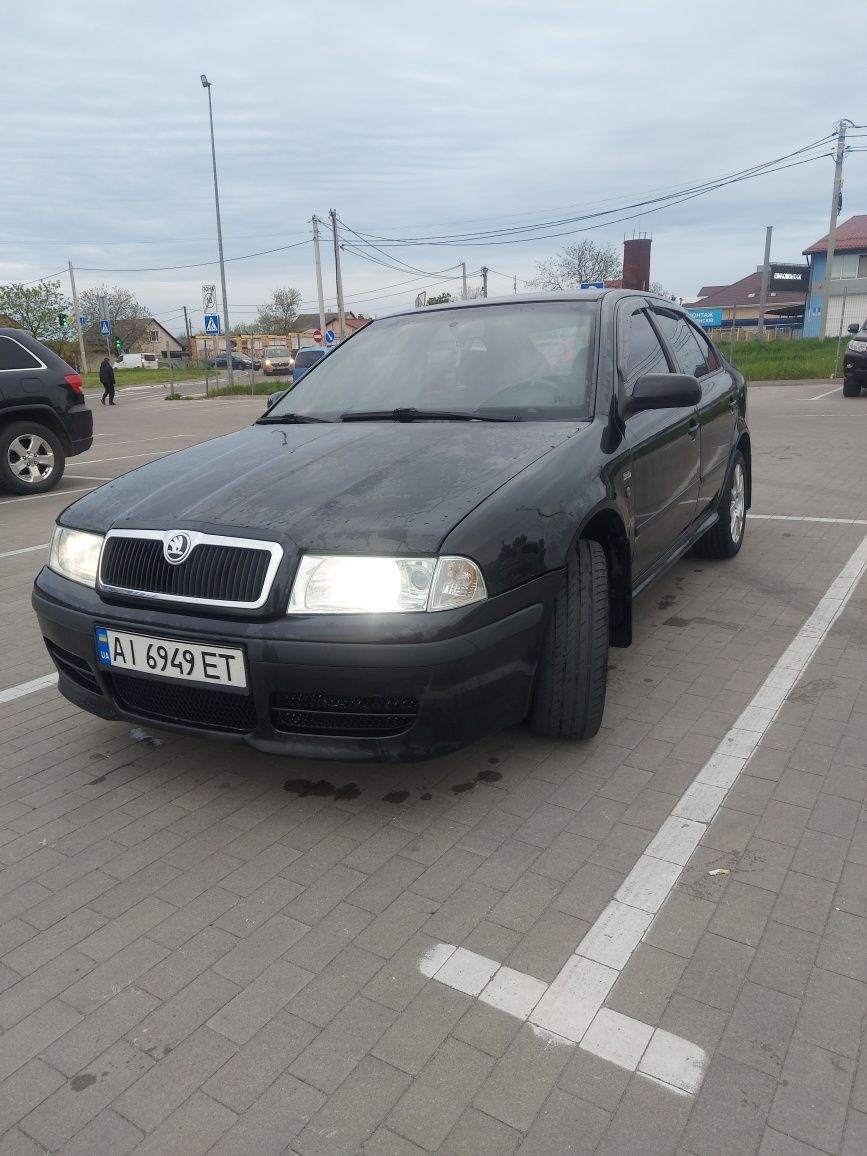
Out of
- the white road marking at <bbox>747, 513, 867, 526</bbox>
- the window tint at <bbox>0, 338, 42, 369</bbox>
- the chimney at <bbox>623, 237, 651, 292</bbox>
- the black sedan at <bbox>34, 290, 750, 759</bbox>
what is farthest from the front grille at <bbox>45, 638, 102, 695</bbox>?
the chimney at <bbox>623, 237, 651, 292</bbox>

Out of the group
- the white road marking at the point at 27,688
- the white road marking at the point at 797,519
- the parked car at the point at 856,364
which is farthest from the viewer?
the parked car at the point at 856,364

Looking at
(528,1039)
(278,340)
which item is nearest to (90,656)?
(528,1039)

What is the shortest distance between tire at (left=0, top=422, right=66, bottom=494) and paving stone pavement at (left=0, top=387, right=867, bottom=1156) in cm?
651

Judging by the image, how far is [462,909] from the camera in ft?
7.61

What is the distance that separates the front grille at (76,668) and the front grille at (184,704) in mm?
142

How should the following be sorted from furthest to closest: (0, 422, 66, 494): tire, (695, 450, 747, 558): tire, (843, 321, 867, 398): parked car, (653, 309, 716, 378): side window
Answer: (843, 321, 867, 398): parked car
(0, 422, 66, 494): tire
(695, 450, 747, 558): tire
(653, 309, 716, 378): side window

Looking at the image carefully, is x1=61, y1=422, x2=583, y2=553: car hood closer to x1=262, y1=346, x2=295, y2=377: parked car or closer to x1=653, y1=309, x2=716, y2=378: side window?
x1=653, y1=309, x2=716, y2=378: side window

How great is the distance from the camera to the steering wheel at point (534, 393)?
3.45 m

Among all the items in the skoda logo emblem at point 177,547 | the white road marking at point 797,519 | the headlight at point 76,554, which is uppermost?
the skoda logo emblem at point 177,547

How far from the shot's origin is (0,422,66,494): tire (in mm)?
9336

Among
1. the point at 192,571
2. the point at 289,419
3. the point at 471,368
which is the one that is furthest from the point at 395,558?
the point at 289,419

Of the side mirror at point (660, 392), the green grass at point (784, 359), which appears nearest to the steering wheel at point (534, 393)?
the side mirror at point (660, 392)

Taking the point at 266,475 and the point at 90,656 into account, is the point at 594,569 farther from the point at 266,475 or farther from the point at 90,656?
the point at 90,656

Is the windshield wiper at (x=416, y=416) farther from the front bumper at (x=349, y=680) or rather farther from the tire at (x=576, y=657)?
the front bumper at (x=349, y=680)
